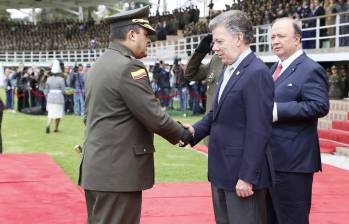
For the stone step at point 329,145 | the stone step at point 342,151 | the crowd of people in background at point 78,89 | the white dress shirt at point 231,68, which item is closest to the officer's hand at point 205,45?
the white dress shirt at point 231,68

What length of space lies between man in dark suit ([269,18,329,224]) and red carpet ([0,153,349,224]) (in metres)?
1.55

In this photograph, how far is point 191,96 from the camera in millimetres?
18047

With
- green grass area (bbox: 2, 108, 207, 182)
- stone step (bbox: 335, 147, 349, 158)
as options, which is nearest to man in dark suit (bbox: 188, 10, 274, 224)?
green grass area (bbox: 2, 108, 207, 182)

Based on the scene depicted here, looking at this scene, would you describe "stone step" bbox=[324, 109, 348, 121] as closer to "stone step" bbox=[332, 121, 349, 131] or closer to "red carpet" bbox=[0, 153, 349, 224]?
"stone step" bbox=[332, 121, 349, 131]

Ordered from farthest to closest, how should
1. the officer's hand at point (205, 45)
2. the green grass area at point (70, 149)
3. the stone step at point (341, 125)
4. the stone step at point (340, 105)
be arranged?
the stone step at point (340, 105) < the stone step at point (341, 125) < the green grass area at point (70, 149) < the officer's hand at point (205, 45)

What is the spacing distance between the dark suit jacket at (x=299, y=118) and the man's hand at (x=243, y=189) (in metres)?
0.65

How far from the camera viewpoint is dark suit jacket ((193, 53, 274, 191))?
3.05 m

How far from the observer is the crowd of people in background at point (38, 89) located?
17.8 metres

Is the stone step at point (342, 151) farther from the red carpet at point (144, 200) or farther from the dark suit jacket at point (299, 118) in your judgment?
the dark suit jacket at point (299, 118)

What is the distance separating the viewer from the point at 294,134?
143 inches

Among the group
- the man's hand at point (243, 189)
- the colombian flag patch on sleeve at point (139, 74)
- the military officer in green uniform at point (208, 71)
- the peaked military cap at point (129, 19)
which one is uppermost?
the peaked military cap at point (129, 19)

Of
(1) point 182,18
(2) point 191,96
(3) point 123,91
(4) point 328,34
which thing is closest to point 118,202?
(3) point 123,91

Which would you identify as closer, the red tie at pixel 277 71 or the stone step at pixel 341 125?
the red tie at pixel 277 71

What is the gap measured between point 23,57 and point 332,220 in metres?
42.4
